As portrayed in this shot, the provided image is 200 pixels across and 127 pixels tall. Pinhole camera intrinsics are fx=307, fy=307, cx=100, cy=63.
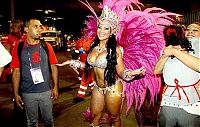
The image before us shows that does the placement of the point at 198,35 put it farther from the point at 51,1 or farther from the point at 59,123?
the point at 51,1

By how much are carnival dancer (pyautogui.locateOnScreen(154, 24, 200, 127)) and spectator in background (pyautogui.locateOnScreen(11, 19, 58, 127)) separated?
1957 millimetres

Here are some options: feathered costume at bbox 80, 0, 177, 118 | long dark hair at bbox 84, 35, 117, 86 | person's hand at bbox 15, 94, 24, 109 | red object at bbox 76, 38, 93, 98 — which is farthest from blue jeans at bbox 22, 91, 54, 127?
red object at bbox 76, 38, 93, 98

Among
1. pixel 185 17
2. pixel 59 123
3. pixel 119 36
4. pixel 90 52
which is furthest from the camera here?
pixel 185 17

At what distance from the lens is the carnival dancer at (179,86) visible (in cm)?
317

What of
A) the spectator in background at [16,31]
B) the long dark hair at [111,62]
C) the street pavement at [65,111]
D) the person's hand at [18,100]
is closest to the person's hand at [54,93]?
the person's hand at [18,100]

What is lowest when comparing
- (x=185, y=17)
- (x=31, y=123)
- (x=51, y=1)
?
(x=31, y=123)

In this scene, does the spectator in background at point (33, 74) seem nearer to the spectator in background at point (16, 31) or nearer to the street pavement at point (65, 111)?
the street pavement at point (65, 111)

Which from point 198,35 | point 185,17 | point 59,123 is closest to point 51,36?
point 185,17

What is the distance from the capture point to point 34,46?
15.0ft

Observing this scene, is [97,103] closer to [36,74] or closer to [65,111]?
[36,74]

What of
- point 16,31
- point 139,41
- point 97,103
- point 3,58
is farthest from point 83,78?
point 3,58

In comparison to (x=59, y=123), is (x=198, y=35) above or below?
above

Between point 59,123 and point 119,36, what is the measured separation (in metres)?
2.53

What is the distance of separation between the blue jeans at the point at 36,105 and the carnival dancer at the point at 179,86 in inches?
77.2
